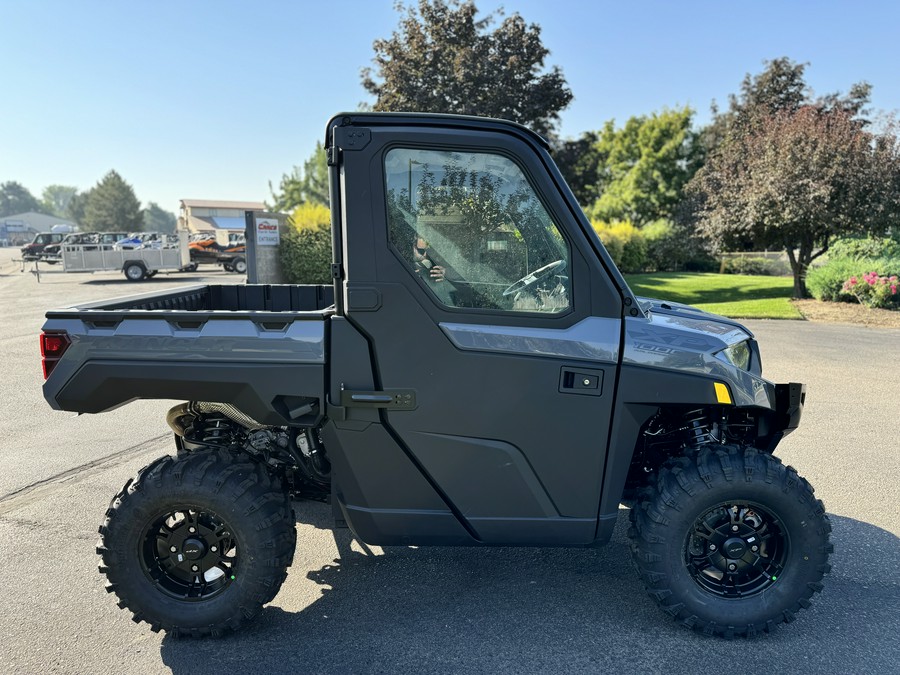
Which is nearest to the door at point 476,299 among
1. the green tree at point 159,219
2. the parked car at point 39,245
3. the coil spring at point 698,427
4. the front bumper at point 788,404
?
the coil spring at point 698,427

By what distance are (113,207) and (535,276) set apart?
9100cm

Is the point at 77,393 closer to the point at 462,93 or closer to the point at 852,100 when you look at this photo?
the point at 462,93

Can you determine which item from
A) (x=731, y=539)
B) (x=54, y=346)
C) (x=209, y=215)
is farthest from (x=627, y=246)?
(x=209, y=215)

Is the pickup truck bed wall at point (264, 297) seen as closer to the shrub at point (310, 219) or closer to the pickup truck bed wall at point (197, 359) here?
the pickup truck bed wall at point (197, 359)

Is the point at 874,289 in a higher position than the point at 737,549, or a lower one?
→ higher

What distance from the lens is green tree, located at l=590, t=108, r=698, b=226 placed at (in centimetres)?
3684

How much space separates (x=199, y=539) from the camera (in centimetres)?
278

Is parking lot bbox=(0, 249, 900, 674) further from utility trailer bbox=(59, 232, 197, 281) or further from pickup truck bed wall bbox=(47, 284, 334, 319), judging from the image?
utility trailer bbox=(59, 232, 197, 281)

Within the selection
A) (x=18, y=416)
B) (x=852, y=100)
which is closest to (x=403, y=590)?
(x=18, y=416)

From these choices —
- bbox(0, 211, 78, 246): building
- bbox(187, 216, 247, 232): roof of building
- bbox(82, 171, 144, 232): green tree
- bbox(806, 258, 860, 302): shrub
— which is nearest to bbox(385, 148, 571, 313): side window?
bbox(806, 258, 860, 302): shrub

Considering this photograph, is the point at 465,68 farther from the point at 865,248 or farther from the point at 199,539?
the point at 199,539

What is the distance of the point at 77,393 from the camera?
2.72 meters

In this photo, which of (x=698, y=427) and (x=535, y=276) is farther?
(x=698, y=427)

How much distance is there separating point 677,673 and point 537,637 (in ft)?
2.01
